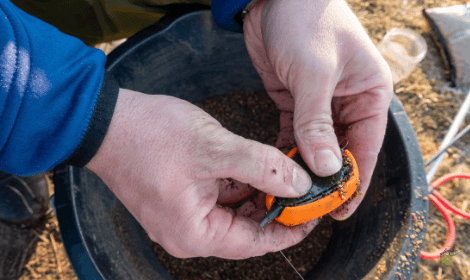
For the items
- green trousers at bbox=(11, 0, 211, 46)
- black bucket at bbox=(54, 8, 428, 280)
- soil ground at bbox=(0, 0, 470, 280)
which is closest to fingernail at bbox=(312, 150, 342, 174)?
black bucket at bbox=(54, 8, 428, 280)

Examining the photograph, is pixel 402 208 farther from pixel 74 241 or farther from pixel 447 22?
pixel 447 22

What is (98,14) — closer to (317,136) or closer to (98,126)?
(98,126)

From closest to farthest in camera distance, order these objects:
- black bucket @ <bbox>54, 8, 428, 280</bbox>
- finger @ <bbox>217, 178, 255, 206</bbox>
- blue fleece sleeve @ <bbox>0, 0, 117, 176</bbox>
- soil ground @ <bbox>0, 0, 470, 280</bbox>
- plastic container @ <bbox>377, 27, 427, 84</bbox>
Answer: blue fleece sleeve @ <bbox>0, 0, 117, 176</bbox>
black bucket @ <bbox>54, 8, 428, 280</bbox>
finger @ <bbox>217, 178, 255, 206</bbox>
soil ground @ <bbox>0, 0, 470, 280</bbox>
plastic container @ <bbox>377, 27, 427, 84</bbox>

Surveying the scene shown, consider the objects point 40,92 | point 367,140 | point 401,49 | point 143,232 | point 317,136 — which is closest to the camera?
point 40,92

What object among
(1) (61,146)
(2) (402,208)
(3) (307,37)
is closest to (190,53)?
(3) (307,37)

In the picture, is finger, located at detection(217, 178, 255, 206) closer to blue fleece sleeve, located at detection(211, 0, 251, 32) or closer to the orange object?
the orange object

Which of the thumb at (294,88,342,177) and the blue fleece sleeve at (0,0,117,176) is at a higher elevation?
the blue fleece sleeve at (0,0,117,176)

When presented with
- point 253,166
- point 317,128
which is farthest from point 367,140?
point 253,166
